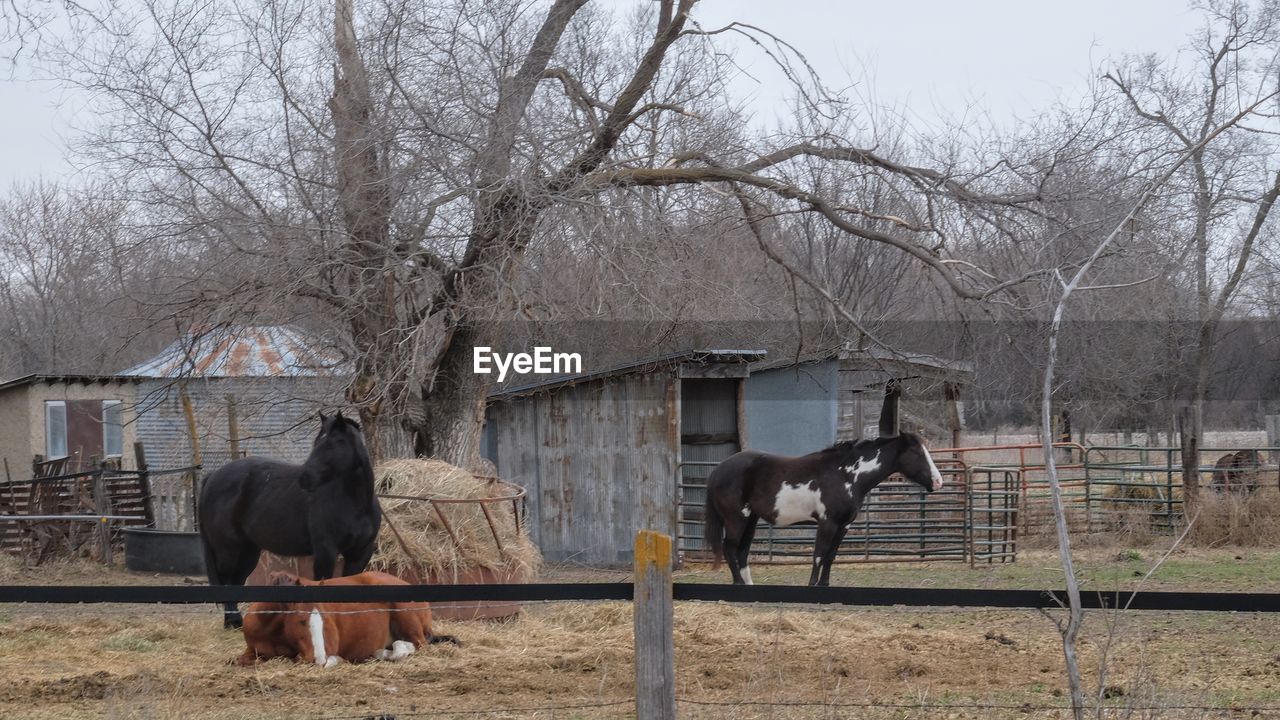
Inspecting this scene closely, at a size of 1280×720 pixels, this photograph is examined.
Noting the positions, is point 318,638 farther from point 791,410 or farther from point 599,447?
point 791,410

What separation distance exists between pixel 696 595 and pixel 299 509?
15.5ft

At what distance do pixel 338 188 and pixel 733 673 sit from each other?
22.9 feet

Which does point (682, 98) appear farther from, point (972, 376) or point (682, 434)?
point (972, 376)

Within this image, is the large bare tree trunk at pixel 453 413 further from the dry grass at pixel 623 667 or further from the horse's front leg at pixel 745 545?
Result: the dry grass at pixel 623 667

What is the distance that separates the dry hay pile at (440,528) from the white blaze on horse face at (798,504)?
8.90 feet

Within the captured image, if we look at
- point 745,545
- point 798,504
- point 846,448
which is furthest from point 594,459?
point 846,448

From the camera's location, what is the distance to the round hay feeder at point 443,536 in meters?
9.48

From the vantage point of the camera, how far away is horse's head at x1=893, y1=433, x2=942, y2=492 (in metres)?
11.1

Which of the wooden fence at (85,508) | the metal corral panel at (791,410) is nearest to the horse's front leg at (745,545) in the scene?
the metal corral panel at (791,410)

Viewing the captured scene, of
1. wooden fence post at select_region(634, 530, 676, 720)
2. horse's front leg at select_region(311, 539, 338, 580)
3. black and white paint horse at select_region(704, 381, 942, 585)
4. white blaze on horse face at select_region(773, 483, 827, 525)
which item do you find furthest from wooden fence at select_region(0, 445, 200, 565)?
wooden fence post at select_region(634, 530, 676, 720)

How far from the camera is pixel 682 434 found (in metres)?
18.3

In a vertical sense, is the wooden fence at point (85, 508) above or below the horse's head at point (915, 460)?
below

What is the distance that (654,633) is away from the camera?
4.19 meters
